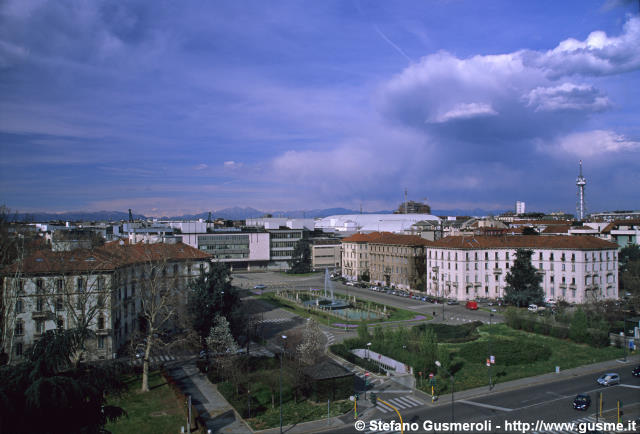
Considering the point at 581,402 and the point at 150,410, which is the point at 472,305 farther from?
the point at 150,410

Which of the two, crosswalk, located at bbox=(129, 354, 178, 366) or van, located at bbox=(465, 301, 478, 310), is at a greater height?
Result: van, located at bbox=(465, 301, 478, 310)

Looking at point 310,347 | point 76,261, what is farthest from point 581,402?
Answer: point 76,261

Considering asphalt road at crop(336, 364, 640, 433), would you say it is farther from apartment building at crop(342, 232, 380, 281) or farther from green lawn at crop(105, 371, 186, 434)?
apartment building at crop(342, 232, 380, 281)

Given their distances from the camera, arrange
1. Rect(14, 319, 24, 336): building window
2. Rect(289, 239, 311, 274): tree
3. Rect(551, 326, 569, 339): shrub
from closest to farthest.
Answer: Rect(14, 319, 24, 336): building window
Rect(551, 326, 569, 339): shrub
Rect(289, 239, 311, 274): tree

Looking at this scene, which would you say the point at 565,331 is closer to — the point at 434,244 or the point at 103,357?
the point at 434,244

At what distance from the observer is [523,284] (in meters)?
64.4

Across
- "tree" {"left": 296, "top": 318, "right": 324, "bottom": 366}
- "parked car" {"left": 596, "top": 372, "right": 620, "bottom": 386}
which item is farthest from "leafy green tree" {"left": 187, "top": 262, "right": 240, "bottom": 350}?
"parked car" {"left": 596, "top": 372, "right": 620, "bottom": 386}

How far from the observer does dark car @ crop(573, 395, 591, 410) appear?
27.8m

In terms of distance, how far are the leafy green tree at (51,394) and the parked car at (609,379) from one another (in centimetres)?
3253

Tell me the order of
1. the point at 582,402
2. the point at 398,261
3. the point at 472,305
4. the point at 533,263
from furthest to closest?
the point at 398,261
the point at 533,263
the point at 472,305
the point at 582,402

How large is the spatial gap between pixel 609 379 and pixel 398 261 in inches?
2145

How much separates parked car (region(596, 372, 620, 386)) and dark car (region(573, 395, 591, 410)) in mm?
5157

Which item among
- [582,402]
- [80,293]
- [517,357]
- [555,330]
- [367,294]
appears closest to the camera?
[582,402]

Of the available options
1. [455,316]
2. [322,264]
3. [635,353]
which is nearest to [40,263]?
[455,316]
